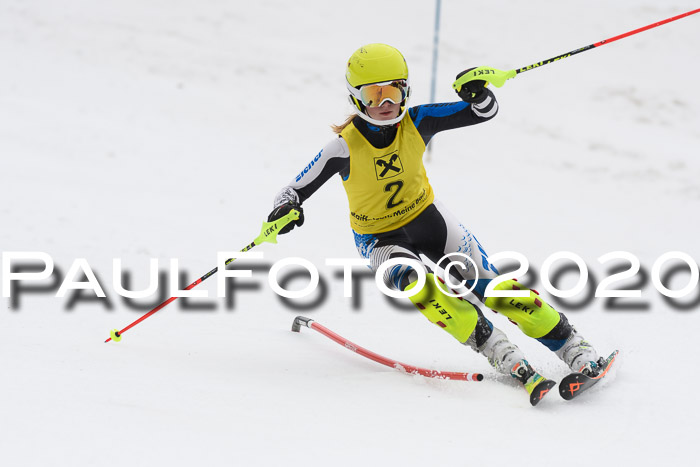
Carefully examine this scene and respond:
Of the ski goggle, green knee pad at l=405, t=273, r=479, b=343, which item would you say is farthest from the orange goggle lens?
green knee pad at l=405, t=273, r=479, b=343

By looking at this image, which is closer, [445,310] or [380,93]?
[445,310]

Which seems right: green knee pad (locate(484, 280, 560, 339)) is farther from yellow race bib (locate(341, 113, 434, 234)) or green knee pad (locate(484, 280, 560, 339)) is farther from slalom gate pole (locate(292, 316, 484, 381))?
yellow race bib (locate(341, 113, 434, 234))

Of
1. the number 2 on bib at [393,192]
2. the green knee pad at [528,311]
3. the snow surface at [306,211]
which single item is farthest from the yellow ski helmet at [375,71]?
the snow surface at [306,211]

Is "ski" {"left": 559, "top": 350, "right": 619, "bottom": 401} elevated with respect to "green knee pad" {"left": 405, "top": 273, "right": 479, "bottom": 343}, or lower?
lower

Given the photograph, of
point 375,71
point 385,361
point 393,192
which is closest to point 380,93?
point 375,71

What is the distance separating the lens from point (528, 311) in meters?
3.41

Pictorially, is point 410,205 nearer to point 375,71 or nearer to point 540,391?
point 375,71

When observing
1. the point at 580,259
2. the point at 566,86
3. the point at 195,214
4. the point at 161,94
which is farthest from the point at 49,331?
the point at 566,86

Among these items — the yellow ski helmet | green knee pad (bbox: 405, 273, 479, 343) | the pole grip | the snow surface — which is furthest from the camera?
the pole grip

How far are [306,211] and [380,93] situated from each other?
143 inches

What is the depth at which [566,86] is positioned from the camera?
10.6 metres

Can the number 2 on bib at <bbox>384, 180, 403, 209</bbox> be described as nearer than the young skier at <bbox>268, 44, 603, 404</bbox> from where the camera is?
No

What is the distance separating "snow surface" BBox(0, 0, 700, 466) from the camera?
2.73 meters

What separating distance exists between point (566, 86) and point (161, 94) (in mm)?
5938
